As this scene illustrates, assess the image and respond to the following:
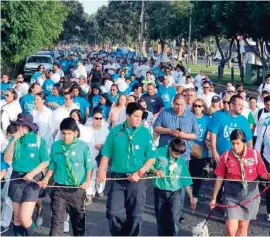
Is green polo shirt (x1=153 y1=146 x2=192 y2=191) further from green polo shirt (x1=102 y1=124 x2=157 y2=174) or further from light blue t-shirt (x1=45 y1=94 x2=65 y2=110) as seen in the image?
light blue t-shirt (x1=45 y1=94 x2=65 y2=110)

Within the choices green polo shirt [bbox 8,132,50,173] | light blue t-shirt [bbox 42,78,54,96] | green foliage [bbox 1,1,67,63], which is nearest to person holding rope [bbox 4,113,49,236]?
green polo shirt [bbox 8,132,50,173]

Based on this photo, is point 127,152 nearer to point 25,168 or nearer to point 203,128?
point 25,168

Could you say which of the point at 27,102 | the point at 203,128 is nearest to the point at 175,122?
the point at 203,128

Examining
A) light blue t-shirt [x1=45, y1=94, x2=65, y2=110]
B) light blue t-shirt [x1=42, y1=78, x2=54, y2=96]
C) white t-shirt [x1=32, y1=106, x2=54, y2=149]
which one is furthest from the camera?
light blue t-shirt [x1=42, y1=78, x2=54, y2=96]

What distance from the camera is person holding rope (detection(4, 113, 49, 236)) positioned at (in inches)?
255

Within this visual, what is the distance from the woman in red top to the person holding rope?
79.8 inches

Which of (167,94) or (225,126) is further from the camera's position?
(167,94)

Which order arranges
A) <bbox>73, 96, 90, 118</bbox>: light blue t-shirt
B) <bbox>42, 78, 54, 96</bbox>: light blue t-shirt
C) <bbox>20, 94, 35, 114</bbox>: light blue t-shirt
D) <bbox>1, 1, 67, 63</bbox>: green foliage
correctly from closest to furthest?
<bbox>20, 94, 35, 114</bbox>: light blue t-shirt, <bbox>73, 96, 90, 118</bbox>: light blue t-shirt, <bbox>42, 78, 54, 96</bbox>: light blue t-shirt, <bbox>1, 1, 67, 63</bbox>: green foliage

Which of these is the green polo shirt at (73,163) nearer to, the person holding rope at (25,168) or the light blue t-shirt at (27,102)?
the person holding rope at (25,168)

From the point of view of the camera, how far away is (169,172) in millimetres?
6594

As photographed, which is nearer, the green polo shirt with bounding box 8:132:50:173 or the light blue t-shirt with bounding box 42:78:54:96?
the green polo shirt with bounding box 8:132:50:173

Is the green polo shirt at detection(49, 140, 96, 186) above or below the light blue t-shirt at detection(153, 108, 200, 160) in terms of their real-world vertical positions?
below

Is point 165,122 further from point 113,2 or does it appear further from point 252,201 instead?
point 113,2

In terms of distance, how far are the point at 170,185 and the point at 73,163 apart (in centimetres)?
115
